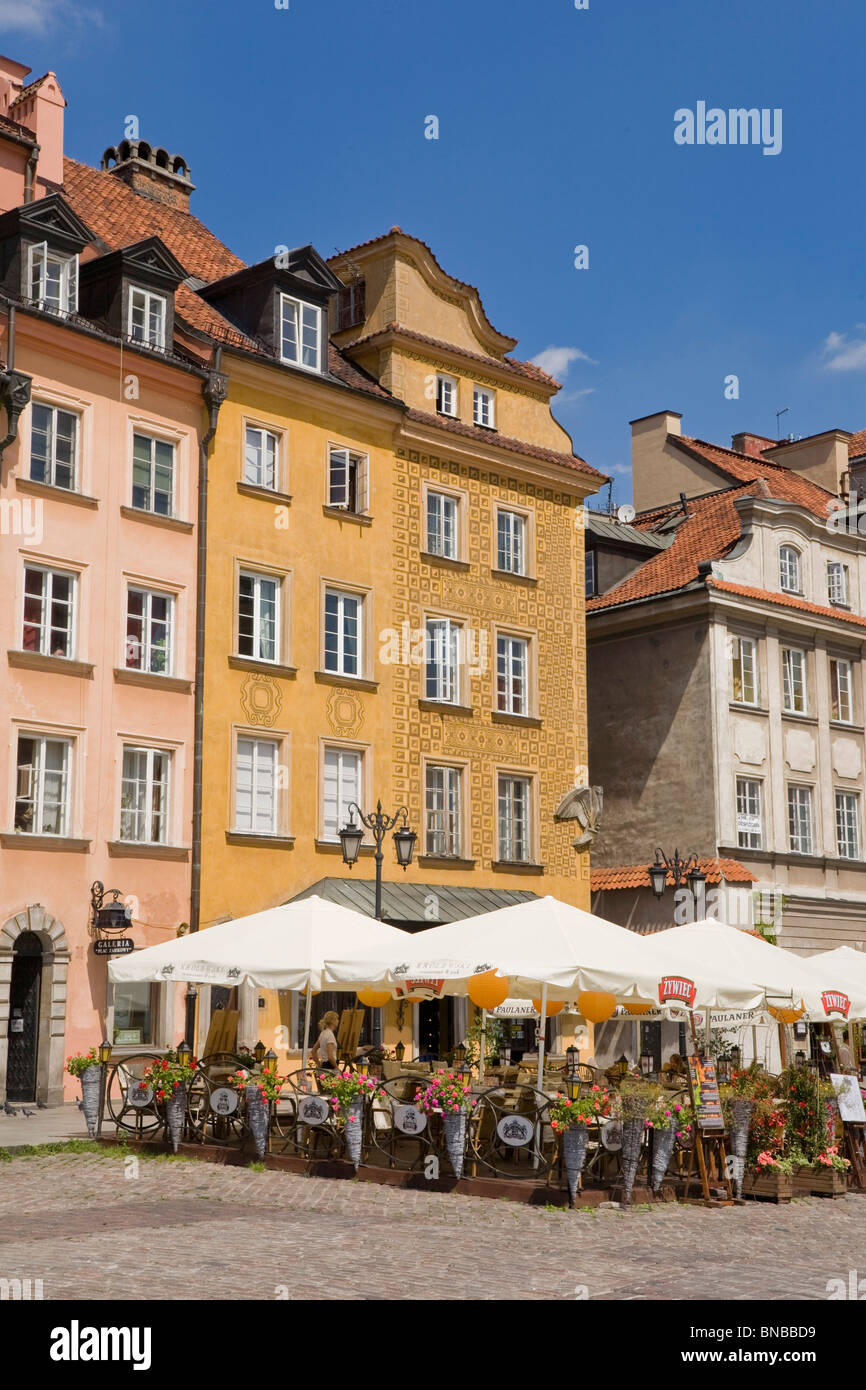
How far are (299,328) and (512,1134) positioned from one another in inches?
786

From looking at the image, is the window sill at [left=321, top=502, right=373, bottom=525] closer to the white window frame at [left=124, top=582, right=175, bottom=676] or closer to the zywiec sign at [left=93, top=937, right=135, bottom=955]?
the white window frame at [left=124, top=582, right=175, bottom=676]

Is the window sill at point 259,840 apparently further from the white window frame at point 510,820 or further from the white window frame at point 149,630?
the white window frame at point 510,820

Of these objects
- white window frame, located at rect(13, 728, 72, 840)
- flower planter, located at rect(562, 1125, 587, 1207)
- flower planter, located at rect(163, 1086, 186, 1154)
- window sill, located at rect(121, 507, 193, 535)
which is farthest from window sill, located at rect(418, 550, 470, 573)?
flower planter, located at rect(562, 1125, 587, 1207)

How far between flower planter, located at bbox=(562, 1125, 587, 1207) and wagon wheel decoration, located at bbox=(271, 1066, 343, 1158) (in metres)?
3.05

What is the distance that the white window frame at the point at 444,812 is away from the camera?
31.9 m

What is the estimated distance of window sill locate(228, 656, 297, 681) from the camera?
94.7 ft

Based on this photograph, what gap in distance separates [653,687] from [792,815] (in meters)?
4.43

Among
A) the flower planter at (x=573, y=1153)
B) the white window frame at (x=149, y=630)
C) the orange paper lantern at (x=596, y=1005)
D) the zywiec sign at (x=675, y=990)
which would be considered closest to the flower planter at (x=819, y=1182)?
the zywiec sign at (x=675, y=990)

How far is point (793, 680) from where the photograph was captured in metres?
39.4

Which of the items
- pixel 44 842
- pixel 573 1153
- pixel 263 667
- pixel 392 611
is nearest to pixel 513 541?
pixel 392 611

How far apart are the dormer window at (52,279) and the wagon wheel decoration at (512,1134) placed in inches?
644

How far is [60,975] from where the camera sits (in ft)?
83.8

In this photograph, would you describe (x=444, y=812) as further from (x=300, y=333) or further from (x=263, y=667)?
(x=300, y=333)

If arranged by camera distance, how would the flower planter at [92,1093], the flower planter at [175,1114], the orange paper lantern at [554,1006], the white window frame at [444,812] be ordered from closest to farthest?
the flower planter at [175,1114] → the flower planter at [92,1093] → the orange paper lantern at [554,1006] → the white window frame at [444,812]
